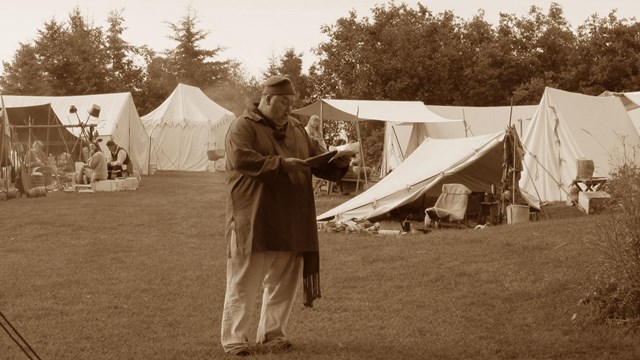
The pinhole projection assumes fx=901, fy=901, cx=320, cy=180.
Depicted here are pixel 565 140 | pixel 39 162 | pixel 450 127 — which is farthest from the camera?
pixel 450 127

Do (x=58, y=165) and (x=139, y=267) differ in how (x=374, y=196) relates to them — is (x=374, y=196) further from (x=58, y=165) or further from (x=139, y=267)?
(x=58, y=165)

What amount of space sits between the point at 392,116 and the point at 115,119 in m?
11.3

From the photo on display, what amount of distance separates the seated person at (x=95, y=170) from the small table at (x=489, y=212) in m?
10.8

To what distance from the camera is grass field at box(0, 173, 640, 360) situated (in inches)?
241

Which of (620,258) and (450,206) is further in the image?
(450,206)

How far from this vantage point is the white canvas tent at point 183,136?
1416 inches

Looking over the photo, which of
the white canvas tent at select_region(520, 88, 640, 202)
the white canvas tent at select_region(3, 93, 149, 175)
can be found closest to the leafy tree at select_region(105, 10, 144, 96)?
the white canvas tent at select_region(3, 93, 149, 175)

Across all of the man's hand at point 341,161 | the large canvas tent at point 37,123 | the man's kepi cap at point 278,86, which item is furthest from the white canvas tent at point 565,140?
the man's kepi cap at point 278,86

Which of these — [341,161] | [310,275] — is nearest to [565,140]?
→ [341,161]

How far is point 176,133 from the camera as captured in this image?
1423 inches

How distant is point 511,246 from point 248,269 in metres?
5.31

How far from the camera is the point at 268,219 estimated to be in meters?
5.64

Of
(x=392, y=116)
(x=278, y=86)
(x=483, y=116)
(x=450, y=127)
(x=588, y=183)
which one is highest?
(x=483, y=116)

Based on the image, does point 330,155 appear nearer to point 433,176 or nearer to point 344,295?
Answer: point 344,295
